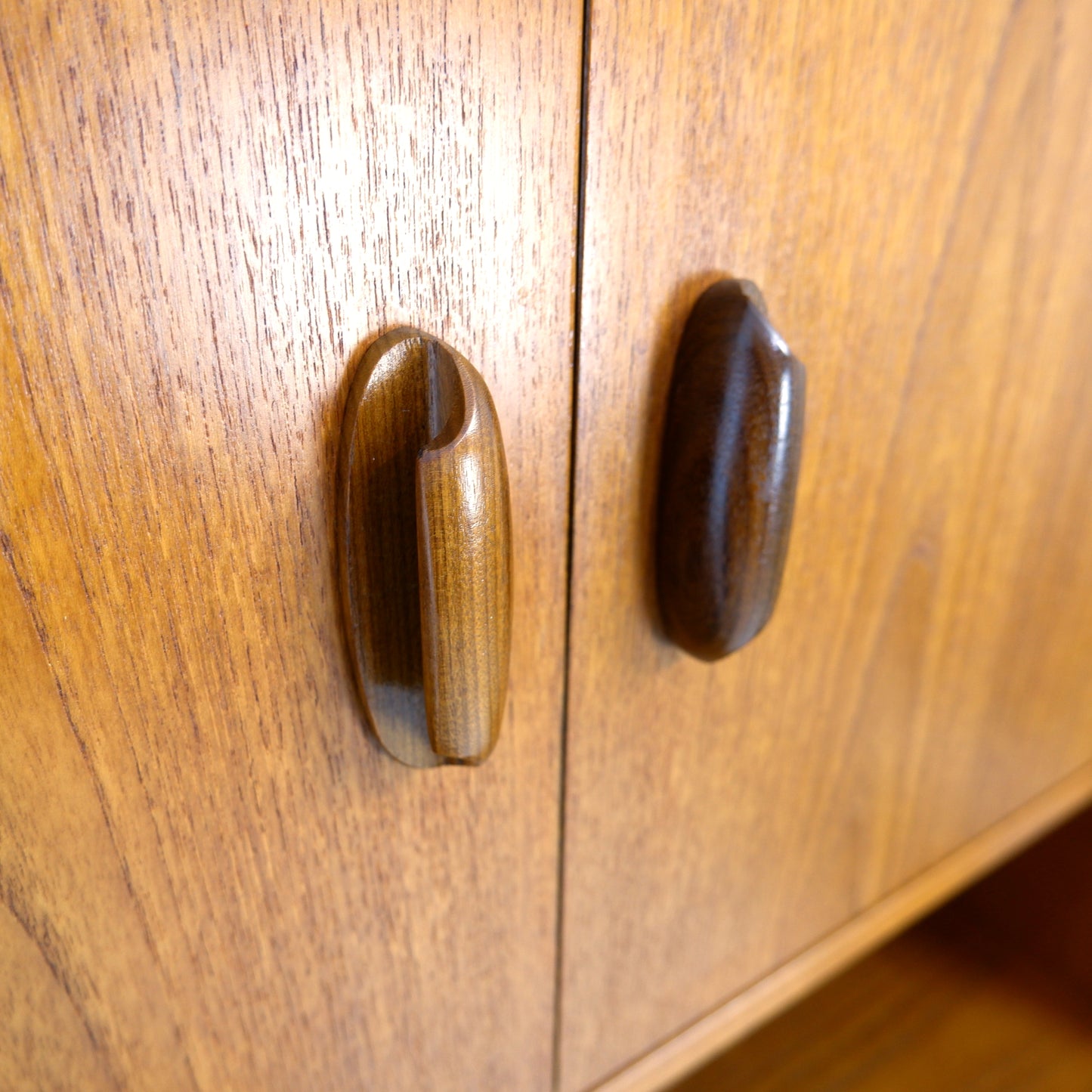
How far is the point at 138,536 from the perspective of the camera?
0.23 meters

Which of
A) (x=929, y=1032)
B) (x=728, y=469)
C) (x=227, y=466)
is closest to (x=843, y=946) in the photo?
(x=929, y=1032)

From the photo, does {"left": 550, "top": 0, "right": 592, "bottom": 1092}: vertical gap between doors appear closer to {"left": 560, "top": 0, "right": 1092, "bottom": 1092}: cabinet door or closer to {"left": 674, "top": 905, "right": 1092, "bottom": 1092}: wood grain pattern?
{"left": 560, "top": 0, "right": 1092, "bottom": 1092}: cabinet door

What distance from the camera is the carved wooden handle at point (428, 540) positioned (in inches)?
9.4

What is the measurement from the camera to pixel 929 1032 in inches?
26.4

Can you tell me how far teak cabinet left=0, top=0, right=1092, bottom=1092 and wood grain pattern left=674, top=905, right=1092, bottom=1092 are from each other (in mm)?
238

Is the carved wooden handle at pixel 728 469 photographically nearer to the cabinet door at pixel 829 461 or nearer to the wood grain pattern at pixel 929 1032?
the cabinet door at pixel 829 461

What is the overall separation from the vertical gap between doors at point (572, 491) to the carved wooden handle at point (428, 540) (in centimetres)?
4

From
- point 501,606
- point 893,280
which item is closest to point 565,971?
point 501,606

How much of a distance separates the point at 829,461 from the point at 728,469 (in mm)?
83

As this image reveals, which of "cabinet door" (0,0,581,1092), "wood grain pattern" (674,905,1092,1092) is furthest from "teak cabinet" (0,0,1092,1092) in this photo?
"wood grain pattern" (674,905,1092,1092)

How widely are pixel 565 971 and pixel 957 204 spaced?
341 mm

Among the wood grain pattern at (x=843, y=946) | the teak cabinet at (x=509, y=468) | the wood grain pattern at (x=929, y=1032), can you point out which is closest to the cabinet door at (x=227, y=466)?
the teak cabinet at (x=509, y=468)

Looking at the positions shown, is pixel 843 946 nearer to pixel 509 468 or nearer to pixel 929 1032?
pixel 929 1032

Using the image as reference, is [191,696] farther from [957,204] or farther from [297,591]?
[957,204]
